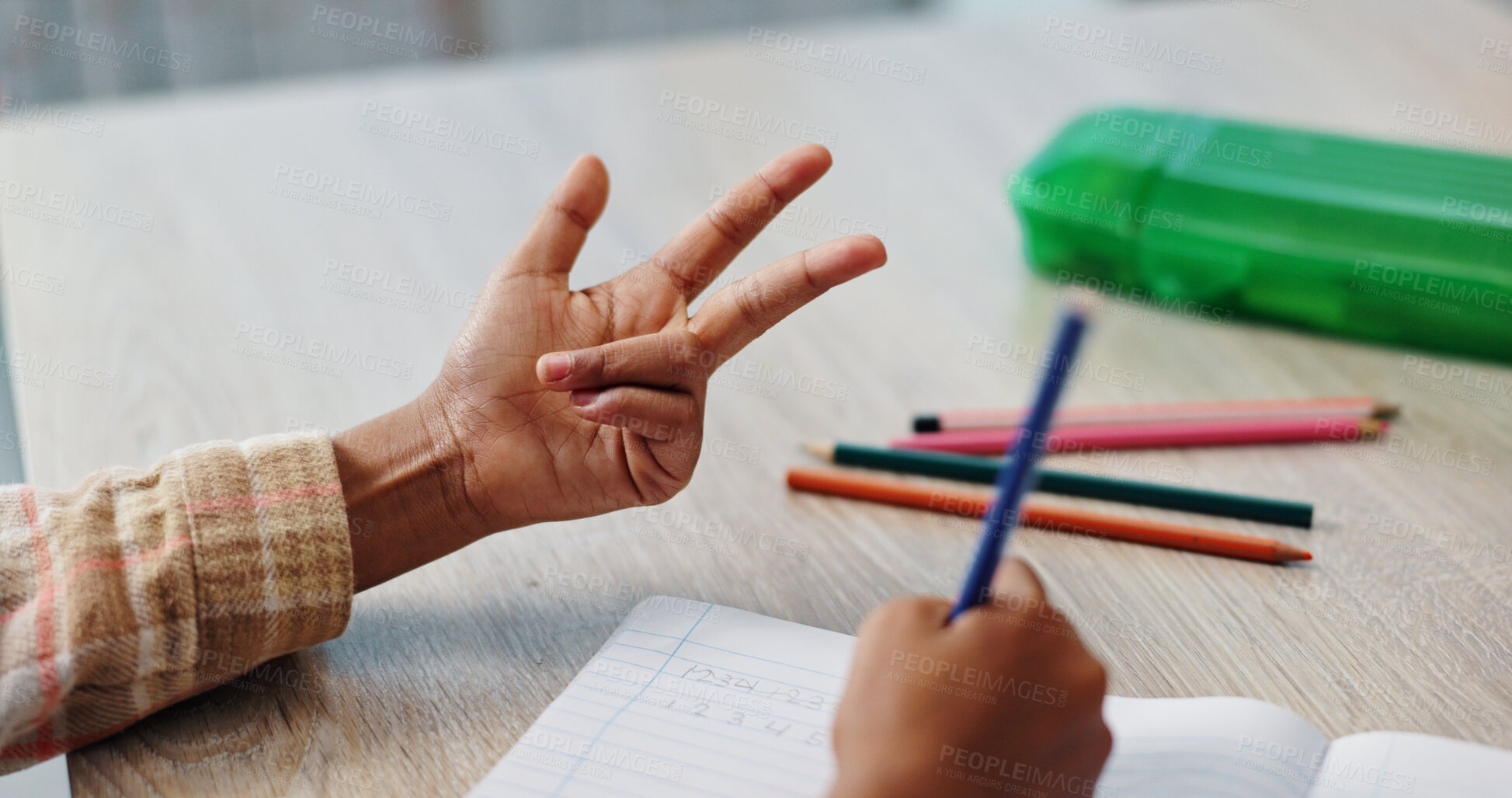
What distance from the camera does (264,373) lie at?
88cm

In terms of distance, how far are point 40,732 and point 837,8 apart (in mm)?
2687

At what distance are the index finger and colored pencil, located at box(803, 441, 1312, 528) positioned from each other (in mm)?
168

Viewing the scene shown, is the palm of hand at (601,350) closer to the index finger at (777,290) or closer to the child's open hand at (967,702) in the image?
the index finger at (777,290)

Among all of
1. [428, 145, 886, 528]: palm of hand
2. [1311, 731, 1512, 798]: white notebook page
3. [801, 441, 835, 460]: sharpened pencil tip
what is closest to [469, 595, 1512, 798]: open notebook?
[1311, 731, 1512, 798]: white notebook page


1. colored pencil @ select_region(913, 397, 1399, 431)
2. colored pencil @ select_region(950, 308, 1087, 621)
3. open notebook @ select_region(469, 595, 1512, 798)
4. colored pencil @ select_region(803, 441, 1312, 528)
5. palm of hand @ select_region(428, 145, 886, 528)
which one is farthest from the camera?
colored pencil @ select_region(913, 397, 1399, 431)

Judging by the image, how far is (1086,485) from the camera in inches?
29.5

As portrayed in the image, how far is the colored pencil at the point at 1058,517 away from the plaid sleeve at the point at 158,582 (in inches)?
11.8

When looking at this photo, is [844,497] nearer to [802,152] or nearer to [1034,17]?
[802,152]

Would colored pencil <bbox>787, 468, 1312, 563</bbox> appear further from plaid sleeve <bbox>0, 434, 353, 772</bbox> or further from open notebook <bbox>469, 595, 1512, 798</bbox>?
plaid sleeve <bbox>0, 434, 353, 772</bbox>

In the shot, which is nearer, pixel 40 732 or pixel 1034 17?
pixel 40 732

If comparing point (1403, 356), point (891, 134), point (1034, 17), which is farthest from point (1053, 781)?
point (1034, 17)

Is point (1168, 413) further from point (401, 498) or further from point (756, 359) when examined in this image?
point (401, 498)

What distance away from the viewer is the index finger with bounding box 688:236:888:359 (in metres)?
0.60

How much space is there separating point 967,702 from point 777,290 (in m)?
0.26
